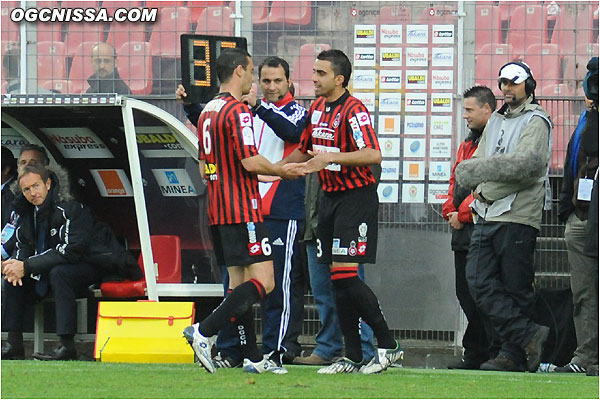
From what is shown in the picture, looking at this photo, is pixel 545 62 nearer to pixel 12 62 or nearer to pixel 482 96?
pixel 482 96

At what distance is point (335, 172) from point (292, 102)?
1.07 metres

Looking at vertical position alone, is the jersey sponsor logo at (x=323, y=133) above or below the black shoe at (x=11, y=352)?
above

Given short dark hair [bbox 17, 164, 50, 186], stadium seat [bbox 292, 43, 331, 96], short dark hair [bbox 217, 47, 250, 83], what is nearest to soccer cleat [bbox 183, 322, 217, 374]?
short dark hair [bbox 217, 47, 250, 83]

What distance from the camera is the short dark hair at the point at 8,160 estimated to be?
34.7 ft

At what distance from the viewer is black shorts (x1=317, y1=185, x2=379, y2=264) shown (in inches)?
285

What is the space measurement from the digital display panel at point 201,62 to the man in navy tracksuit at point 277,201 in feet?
1.38

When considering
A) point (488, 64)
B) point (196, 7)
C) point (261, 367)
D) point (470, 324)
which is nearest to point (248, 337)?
point (261, 367)

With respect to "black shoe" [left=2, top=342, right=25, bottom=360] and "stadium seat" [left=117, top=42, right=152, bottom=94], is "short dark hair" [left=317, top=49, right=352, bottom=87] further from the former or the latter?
"black shoe" [left=2, top=342, right=25, bottom=360]

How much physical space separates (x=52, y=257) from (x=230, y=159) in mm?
2977

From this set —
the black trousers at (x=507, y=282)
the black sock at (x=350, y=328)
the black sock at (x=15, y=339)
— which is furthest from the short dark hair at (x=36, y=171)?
the black trousers at (x=507, y=282)

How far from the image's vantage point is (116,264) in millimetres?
9992

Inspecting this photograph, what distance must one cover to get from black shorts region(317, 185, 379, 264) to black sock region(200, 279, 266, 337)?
55 cm

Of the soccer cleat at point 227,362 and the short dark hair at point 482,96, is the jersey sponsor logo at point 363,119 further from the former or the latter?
the short dark hair at point 482,96

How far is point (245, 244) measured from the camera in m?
7.18
